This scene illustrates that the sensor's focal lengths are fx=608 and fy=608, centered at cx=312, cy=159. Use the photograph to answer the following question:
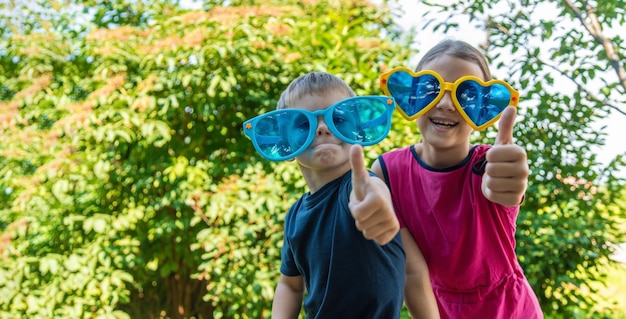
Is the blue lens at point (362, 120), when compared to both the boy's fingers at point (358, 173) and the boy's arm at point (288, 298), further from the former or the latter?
the boy's arm at point (288, 298)

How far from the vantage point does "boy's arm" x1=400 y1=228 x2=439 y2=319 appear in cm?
→ 146

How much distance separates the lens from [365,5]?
440cm

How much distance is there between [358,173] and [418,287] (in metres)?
0.47

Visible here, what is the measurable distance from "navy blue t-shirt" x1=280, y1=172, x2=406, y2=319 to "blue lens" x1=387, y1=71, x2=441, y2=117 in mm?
230

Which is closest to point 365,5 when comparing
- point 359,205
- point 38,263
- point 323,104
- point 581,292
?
point 581,292

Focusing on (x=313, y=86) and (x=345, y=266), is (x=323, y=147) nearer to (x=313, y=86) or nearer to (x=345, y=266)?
(x=313, y=86)

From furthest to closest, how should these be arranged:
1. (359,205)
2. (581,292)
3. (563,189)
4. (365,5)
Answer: (365,5)
(581,292)
(563,189)
(359,205)

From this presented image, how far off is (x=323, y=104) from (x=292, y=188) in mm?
2148

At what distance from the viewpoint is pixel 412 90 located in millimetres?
1462

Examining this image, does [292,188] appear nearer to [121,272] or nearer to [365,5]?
[121,272]

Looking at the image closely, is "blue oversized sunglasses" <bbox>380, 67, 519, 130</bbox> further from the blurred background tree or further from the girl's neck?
the blurred background tree

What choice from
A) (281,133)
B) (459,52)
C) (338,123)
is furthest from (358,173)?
(459,52)

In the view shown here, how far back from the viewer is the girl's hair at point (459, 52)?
1474 millimetres

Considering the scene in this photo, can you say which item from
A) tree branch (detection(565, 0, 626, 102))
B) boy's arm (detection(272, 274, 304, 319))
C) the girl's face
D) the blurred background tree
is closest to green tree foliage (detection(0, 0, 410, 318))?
the blurred background tree
